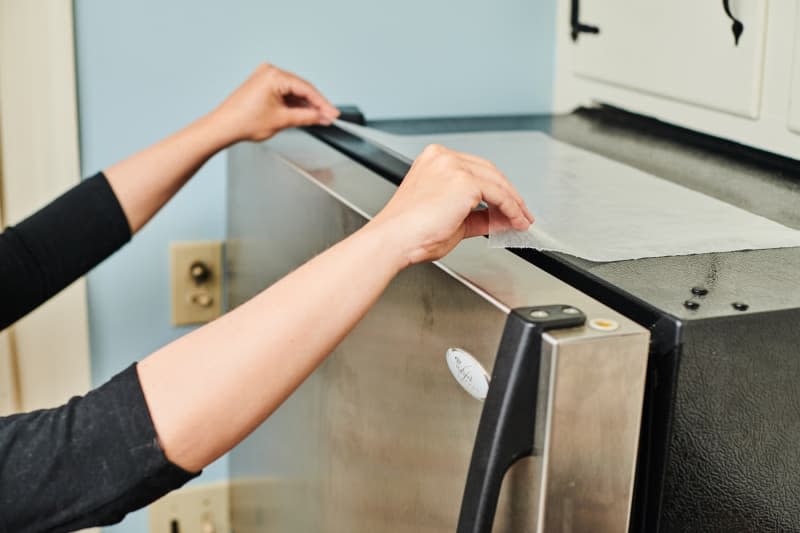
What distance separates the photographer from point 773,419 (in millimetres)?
488

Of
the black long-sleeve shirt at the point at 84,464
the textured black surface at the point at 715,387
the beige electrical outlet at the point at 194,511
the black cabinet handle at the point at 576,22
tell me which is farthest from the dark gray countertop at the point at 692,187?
the beige electrical outlet at the point at 194,511

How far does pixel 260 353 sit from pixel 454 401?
0.11 metres

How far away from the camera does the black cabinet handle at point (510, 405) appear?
0.44 meters

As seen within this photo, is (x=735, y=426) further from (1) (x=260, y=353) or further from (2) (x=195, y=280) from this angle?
(2) (x=195, y=280)

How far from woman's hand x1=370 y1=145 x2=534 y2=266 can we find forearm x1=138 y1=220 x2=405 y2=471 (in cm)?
1

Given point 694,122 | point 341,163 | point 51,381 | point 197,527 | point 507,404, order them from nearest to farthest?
point 507,404 → point 341,163 → point 694,122 → point 51,381 → point 197,527

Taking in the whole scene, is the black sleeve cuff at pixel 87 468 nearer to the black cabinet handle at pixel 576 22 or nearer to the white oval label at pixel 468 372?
the white oval label at pixel 468 372

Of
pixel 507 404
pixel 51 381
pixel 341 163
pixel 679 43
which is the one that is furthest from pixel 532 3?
pixel 507 404

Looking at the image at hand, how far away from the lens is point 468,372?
0.49 metres

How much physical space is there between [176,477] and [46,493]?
2.9 inches

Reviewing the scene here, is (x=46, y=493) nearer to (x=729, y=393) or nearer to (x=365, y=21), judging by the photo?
(x=729, y=393)

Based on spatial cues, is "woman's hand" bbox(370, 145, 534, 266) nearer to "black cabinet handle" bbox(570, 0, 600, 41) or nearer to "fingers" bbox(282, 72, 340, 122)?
"fingers" bbox(282, 72, 340, 122)

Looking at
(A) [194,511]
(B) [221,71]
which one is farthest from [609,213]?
(A) [194,511]

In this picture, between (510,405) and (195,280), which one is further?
(195,280)
